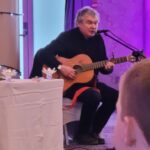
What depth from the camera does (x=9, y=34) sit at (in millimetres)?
2795

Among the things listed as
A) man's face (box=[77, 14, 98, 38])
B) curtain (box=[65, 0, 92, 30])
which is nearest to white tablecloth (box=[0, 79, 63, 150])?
man's face (box=[77, 14, 98, 38])

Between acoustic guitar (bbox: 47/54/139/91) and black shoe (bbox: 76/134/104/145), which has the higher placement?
acoustic guitar (bbox: 47/54/139/91)

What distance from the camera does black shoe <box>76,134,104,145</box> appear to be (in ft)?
10.7

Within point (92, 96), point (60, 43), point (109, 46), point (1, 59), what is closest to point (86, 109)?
point (92, 96)

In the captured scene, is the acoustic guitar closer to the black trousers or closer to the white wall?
→ the black trousers

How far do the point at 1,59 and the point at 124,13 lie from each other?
2.39 metres

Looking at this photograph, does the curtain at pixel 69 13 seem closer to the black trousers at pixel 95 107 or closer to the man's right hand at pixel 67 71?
the black trousers at pixel 95 107

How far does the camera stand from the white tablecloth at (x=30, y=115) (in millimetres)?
2152

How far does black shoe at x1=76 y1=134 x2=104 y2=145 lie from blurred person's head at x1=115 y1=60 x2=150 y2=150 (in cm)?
265

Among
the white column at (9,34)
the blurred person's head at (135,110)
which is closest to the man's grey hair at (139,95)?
the blurred person's head at (135,110)

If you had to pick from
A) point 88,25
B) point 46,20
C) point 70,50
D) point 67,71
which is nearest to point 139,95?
point 67,71

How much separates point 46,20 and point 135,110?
4.19 m

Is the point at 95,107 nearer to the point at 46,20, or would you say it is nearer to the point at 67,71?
the point at 67,71

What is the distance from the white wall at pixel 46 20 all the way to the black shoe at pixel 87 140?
1.73 metres
